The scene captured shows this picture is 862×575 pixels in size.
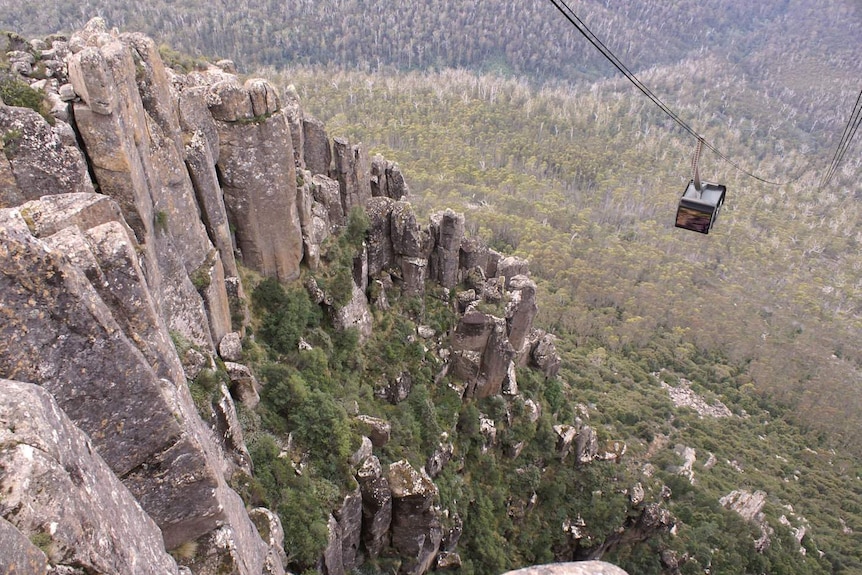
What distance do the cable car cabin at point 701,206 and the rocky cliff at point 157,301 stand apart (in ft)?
57.0

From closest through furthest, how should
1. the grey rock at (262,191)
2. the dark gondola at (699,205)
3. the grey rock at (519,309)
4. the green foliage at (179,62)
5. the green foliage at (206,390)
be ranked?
the green foliage at (206,390), the dark gondola at (699,205), the grey rock at (262,191), the green foliage at (179,62), the grey rock at (519,309)

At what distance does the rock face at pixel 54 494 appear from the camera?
655cm

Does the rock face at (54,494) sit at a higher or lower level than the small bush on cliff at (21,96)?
lower

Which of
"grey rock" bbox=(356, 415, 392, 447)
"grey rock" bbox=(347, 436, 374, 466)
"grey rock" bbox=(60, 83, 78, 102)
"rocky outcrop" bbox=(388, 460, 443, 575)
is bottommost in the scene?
"rocky outcrop" bbox=(388, 460, 443, 575)

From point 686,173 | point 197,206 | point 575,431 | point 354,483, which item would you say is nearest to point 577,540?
point 575,431

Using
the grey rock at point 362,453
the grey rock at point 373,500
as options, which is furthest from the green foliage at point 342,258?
the grey rock at point 373,500

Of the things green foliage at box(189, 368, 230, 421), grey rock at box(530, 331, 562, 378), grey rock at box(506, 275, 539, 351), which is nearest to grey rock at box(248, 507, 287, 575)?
green foliage at box(189, 368, 230, 421)

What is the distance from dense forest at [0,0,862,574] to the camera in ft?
100

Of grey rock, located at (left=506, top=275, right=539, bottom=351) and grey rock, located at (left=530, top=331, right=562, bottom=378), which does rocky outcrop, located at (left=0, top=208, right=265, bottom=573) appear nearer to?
grey rock, located at (left=506, top=275, right=539, bottom=351)

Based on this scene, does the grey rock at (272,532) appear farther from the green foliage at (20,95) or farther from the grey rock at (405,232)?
the grey rock at (405,232)

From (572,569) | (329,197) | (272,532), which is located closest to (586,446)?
(329,197)

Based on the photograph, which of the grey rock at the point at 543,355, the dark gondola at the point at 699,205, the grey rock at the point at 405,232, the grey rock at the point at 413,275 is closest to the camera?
the dark gondola at the point at 699,205

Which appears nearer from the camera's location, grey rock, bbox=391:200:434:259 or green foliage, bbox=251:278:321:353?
green foliage, bbox=251:278:321:353

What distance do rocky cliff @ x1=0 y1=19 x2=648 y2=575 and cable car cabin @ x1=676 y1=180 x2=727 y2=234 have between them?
17.4 meters
